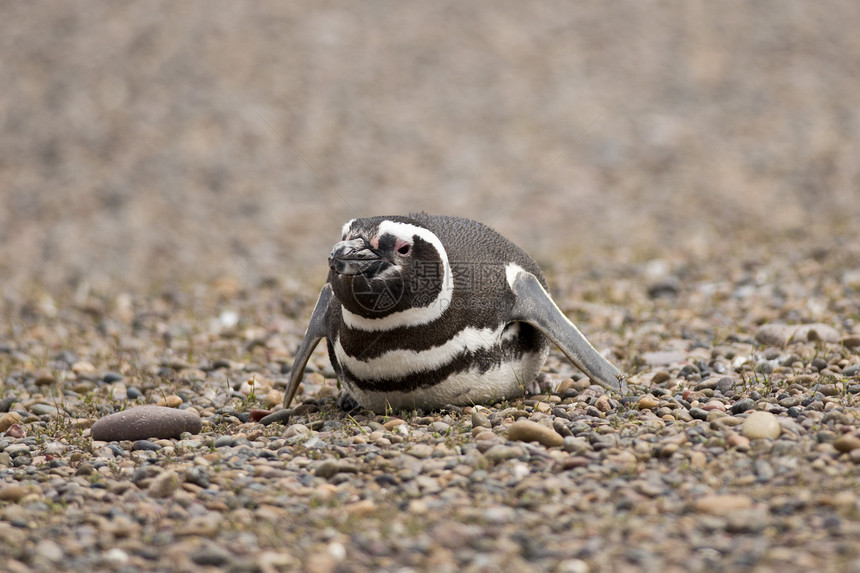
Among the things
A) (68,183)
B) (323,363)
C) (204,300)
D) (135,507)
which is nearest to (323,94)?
(68,183)

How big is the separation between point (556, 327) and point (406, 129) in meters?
9.25

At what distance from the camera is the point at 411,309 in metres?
4.66

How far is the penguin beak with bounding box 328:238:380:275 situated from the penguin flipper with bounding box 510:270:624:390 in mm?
887

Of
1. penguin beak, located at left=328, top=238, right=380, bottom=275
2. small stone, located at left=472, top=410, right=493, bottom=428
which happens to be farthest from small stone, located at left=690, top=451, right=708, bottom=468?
penguin beak, located at left=328, top=238, right=380, bottom=275

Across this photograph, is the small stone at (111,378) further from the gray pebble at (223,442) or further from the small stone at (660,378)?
the small stone at (660,378)

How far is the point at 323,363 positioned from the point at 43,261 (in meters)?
5.59

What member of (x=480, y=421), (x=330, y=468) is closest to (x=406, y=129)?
(x=480, y=421)

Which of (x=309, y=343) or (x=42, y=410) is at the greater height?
(x=309, y=343)

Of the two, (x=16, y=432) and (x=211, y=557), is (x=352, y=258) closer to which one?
(x=211, y=557)

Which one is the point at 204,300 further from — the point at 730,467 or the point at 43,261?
the point at 730,467

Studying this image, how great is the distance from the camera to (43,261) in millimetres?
10992

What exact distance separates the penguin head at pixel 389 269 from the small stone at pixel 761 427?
1499 mm

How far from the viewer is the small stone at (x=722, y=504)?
11.3 feet

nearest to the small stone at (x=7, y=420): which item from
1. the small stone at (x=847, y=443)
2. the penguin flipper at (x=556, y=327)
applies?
the penguin flipper at (x=556, y=327)
